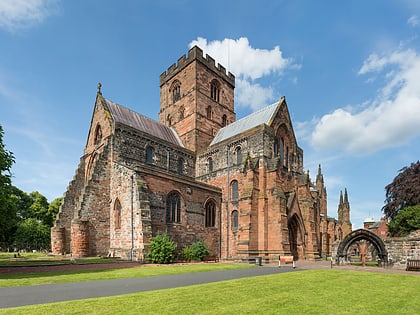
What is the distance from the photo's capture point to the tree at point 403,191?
31.4 metres

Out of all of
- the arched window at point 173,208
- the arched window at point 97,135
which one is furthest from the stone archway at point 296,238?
the arched window at point 97,135

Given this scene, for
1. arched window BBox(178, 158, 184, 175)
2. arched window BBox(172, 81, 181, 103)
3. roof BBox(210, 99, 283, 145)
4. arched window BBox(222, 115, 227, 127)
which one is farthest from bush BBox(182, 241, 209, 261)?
arched window BBox(172, 81, 181, 103)

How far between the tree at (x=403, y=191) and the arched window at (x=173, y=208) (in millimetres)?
25376

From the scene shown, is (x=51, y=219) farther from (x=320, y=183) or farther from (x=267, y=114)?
(x=320, y=183)

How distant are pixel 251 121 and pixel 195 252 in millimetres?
18123

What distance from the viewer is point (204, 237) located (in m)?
28.3

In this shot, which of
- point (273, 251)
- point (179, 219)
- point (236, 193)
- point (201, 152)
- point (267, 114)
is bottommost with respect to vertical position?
point (273, 251)

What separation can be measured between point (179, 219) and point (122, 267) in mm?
7976

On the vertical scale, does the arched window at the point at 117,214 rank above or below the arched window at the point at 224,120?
below

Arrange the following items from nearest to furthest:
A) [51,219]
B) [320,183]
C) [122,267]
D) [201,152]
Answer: [122,267], [201,152], [51,219], [320,183]

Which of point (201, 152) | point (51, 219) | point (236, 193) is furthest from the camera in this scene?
point (51, 219)

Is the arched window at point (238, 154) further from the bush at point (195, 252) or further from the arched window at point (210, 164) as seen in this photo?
the bush at point (195, 252)

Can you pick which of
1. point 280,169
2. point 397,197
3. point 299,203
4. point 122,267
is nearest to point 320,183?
point 397,197

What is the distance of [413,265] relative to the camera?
19781 millimetres
